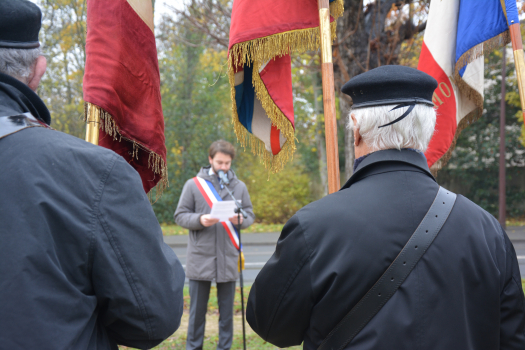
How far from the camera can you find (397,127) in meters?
1.49

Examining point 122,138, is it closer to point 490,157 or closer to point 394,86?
point 394,86

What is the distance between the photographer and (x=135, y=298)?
1269 mm

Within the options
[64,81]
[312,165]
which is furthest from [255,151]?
[312,165]

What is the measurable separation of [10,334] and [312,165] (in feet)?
53.6

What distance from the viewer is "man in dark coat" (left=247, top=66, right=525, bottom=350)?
4.44 feet

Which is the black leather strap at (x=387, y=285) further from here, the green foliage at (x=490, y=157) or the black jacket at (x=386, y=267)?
the green foliage at (x=490, y=157)

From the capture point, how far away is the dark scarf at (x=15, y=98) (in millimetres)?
1259

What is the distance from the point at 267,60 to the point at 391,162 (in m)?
1.34

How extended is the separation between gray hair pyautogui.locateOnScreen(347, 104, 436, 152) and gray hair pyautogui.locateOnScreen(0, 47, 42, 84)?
3.62ft

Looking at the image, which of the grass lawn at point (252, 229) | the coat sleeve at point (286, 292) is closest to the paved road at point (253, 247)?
the grass lawn at point (252, 229)

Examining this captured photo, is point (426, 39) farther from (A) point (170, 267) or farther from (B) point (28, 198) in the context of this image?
(B) point (28, 198)

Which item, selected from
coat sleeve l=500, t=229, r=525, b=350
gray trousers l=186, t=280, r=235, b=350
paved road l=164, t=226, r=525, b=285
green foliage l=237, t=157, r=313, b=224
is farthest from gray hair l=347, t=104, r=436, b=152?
green foliage l=237, t=157, r=313, b=224

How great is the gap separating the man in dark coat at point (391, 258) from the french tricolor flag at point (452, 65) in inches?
72.8

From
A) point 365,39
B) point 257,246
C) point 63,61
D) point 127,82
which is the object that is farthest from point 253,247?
point 127,82
